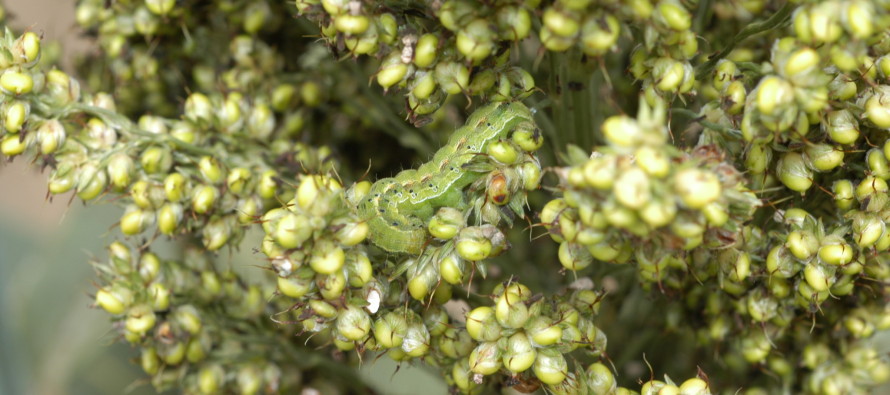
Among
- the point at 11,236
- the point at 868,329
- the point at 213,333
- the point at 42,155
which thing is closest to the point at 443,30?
the point at 42,155

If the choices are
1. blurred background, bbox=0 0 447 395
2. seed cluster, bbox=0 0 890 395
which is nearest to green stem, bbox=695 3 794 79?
seed cluster, bbox=0 0 890 395

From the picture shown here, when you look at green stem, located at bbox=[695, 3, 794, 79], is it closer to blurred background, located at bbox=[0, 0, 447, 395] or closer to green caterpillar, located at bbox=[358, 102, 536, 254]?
green caterpillar, located at bbox=[358, 102, 536, 254]

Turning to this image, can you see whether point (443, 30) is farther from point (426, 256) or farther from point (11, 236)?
point (11, 236)

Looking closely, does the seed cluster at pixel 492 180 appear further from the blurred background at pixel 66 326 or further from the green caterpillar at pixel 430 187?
the blurred background at pixel 66 326

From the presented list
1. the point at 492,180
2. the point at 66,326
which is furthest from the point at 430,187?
the point at 66,326

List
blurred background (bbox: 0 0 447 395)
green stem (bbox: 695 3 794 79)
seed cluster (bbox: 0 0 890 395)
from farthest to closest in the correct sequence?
blurred background (bbox: 0 0 447 395) < green stem (bbox: 695 3 794 79) < seed cluster (bbox: 0 0 890 395)

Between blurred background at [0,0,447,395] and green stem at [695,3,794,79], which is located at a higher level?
green stem at [695,3,794,79]

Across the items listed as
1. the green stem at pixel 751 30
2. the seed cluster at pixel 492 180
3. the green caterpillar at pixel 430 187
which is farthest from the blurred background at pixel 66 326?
the green stem at pixel 751 30
